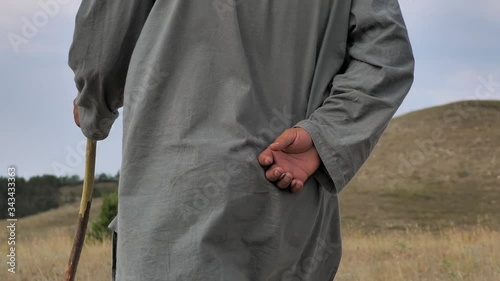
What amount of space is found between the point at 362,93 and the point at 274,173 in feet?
1.20

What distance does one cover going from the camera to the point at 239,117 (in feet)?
6.72

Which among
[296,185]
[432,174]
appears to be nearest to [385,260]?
[296,185]

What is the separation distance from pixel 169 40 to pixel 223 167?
36 centimetres

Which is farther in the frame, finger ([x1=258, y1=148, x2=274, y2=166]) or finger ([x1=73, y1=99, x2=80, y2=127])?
finger ([x1=73, y1=99, x2=80, y2=127])

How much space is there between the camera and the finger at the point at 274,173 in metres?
2.06

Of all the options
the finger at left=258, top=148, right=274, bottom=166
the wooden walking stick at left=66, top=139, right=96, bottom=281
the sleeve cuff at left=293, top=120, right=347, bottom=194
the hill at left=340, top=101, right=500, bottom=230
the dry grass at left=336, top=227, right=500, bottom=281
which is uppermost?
the finger at left=258, top=148, right=274, bottom=166

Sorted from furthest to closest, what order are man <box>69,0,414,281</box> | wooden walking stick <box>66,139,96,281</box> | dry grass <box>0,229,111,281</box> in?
dry grass <box>0,229,111,281</box> → wooden walking stick <box>66,139,96,281</box> → man <box>69,0,414,281</box>

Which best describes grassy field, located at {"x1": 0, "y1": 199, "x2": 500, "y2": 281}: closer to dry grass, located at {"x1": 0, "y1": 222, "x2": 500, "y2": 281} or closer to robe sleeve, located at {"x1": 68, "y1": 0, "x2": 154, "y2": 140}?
dry grass, located at {"x1": 0, "y1": 222, "x2": 500, "y2": 281}

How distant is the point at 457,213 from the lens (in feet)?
86.5

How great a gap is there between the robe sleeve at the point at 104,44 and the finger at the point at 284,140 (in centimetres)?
52

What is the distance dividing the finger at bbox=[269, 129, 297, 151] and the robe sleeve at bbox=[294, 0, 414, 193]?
52 millimetres

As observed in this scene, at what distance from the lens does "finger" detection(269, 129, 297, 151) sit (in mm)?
2070

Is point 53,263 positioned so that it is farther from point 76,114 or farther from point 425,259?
point 76,114

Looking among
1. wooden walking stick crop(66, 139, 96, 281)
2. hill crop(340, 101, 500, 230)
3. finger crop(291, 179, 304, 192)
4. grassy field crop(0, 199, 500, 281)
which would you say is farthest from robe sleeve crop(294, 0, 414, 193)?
hill crop(340, 101, 500, 230)
